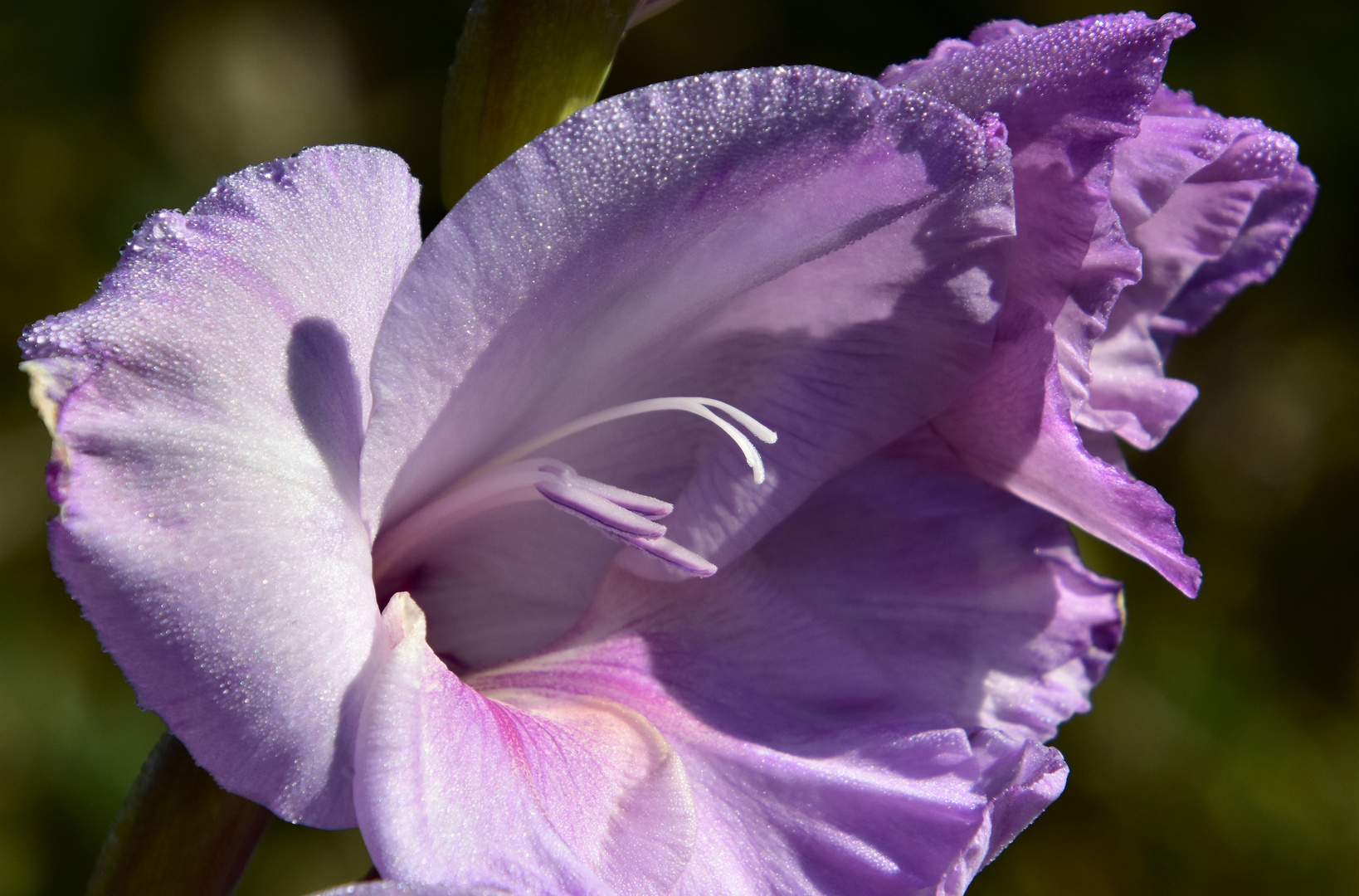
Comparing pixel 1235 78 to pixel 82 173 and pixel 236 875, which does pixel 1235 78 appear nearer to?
pixel 82 173

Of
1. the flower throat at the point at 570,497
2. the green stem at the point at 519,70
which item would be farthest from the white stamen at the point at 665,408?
the green stem at the point at 519,70

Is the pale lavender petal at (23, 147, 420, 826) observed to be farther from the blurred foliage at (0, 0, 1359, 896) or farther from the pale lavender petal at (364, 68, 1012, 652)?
the blurred foliage at (0, 0, 1359, 896)

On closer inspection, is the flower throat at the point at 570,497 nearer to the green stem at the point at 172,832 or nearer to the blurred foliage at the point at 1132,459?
the green stem at the point at 172,832

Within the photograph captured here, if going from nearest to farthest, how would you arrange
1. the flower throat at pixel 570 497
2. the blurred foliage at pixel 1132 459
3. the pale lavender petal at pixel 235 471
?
the pale lavender petal at pixel 235 471, the flower throat at pixel 570 497, the blurred foliage at pixel 1132 459

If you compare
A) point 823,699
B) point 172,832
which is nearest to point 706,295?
point 823,699

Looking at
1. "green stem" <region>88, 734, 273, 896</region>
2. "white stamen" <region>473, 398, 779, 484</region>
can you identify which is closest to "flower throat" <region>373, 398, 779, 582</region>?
"white stamen" <region>473, 398, 779, 484</region>

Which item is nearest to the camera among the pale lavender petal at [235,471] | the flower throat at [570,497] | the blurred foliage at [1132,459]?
the pale lavender petal at [235,471]

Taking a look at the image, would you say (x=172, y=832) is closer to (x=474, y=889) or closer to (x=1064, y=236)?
(x=474, y=889)
